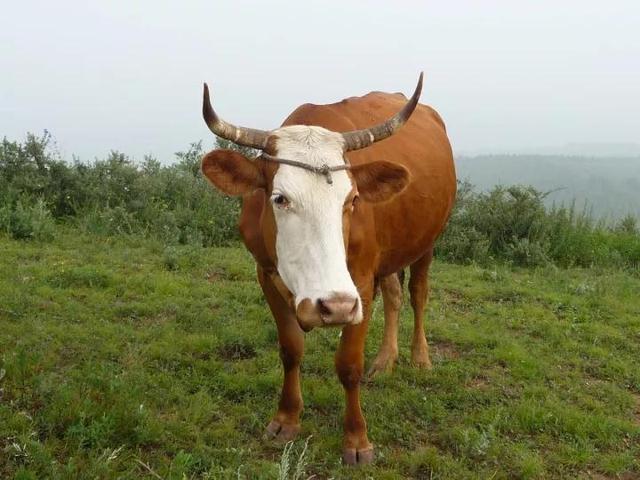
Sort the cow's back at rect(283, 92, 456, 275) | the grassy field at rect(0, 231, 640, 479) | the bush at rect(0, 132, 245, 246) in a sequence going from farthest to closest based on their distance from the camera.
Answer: the bush at rect(0, 132, 245, 246) → the cow's back at rect(283, 92, 456, 275) → the grassy field at rect(0, 231, 640, 479)

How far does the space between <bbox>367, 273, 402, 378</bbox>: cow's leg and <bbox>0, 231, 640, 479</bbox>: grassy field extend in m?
0.19

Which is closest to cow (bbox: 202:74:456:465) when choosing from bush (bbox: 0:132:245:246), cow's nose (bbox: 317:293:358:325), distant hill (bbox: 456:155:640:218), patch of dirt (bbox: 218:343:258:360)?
cow's nose (bbox: 317:293:358:325)

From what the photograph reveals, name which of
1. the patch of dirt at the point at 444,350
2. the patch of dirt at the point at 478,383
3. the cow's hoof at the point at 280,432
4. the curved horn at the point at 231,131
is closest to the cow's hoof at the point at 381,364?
the patch of dirt at the point at 444,350

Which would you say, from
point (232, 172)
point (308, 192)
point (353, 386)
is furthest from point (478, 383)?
point (232, 172)

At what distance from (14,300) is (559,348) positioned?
5.03 metres

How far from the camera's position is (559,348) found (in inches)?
241

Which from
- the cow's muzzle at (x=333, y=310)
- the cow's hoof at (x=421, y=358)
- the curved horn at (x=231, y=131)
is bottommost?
the cow's hoof at (x=421, y=358)

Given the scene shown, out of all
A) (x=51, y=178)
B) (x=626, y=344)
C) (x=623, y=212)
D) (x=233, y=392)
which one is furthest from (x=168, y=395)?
(x=623, y=212)

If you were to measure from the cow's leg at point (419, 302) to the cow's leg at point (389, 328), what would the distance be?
0.17 m

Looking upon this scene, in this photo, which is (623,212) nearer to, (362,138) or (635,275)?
(635,275)

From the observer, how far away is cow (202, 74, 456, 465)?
3191mm

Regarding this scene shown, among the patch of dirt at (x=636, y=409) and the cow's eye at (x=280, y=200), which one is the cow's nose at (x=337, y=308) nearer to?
the cow's eye at (x=280, y=200)

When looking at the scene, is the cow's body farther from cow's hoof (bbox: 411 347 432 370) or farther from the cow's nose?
cow's hoof (bbox: 411 347 432 370)

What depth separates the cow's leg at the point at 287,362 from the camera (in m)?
4.13
